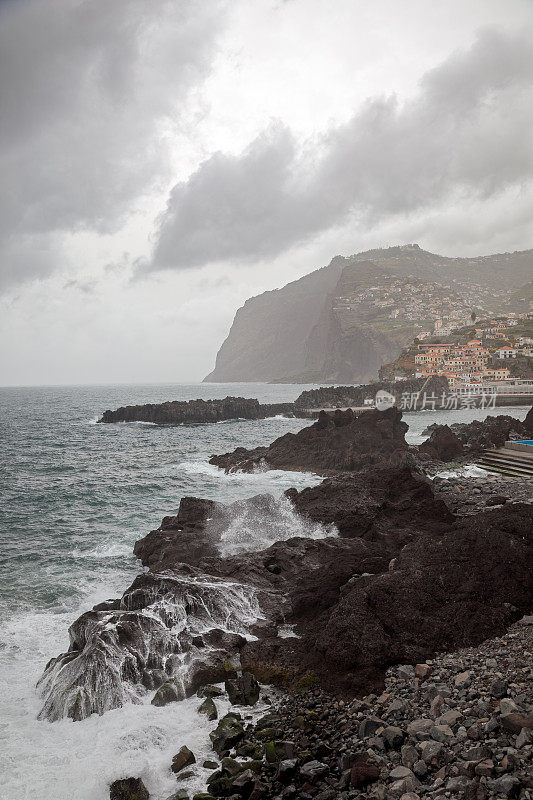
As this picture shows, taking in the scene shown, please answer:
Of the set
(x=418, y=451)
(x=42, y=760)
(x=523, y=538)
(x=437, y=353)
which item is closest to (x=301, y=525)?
(x=523, y=538)

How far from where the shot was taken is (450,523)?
15.6 meters

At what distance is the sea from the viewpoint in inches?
270

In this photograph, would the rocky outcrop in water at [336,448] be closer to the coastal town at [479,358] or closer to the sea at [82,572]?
the sea at [82,572]

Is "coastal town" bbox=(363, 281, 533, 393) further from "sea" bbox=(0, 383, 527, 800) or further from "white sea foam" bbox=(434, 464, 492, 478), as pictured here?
"white sea foam" bbox=(434, 464, 492, 478)

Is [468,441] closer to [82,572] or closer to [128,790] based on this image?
[82,572]

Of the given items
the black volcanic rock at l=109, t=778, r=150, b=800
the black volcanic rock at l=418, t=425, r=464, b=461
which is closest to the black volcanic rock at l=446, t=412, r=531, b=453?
the black volcanic rock at l=418, t=425, r=464, b=461

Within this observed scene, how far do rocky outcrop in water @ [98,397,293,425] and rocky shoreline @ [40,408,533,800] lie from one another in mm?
56072

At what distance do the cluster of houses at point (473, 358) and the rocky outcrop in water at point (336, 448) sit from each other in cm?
7295

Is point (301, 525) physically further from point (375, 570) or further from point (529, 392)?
point (529, 392)

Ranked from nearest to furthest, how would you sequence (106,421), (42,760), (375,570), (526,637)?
(42,760) < (526,637) < (375,570) < (106,421)

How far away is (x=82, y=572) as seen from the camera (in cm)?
1528

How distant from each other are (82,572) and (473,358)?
108678mm

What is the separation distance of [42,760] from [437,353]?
395ft

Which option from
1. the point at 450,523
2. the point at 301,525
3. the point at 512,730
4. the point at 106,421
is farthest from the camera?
the point at 106,421
